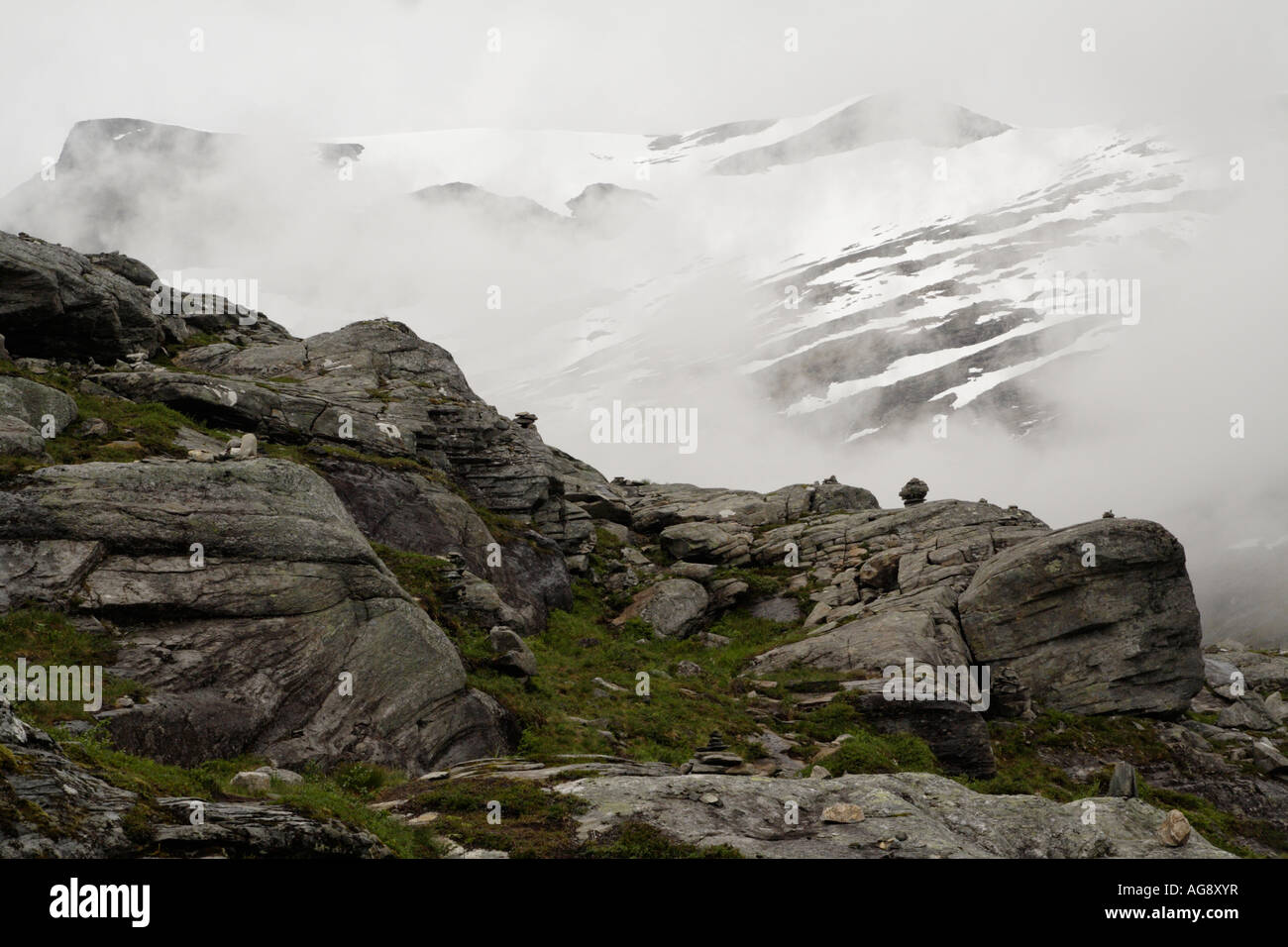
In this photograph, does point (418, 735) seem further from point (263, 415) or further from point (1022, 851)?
point (263, 415)

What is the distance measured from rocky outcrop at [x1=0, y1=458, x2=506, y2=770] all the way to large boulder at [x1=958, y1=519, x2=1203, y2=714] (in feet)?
97.1

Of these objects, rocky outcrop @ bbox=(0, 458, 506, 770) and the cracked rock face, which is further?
rocky outcrop @ bbox=(0, 458, 506, 770)

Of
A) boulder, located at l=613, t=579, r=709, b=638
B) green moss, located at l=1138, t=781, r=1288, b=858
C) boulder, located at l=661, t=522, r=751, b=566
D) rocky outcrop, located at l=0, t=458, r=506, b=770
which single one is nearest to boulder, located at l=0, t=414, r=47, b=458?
rocky outcrop, located at l=0, t=458, r=506, b=770

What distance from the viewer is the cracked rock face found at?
46.1 feet

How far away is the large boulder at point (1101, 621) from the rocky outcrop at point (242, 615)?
29.6m

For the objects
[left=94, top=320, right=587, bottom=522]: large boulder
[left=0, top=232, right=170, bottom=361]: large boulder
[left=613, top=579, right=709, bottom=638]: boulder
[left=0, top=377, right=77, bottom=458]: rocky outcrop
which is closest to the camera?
[left=0, top=377, right=77, bottom=458]: rocky outcrop

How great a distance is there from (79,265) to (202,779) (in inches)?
1487

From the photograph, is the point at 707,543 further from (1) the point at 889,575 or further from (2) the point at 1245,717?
(2) the point at 1245,717

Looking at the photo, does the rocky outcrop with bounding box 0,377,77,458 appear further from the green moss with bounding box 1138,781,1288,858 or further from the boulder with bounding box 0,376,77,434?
the green moss with bounding box 1138,781,1288,858

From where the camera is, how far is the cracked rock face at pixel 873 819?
14.1 metres

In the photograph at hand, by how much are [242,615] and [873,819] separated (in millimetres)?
17120

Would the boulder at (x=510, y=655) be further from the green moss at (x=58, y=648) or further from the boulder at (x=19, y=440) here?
the boulder at (x=19, y=440)

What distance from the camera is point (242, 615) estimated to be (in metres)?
21.6
